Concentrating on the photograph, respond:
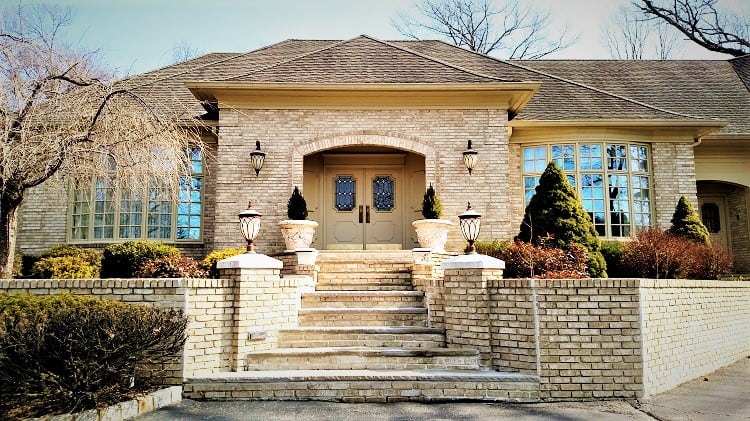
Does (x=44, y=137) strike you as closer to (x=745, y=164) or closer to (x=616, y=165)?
(x=616, y=165)

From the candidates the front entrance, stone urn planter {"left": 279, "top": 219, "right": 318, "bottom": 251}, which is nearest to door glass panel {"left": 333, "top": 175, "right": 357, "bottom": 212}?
stone urn planter {"left": 279, "top": 219, "right": 318, "bottom": 251}

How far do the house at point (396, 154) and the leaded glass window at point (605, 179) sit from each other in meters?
0.03

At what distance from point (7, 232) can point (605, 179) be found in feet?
39.7

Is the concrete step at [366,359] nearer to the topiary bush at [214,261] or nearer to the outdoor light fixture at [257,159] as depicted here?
the topiary bush at [214,261]

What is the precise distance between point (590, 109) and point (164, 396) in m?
11.8

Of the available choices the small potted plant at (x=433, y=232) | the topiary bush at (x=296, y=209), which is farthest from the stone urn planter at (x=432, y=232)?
the topiary bush at (x=296, y=209)

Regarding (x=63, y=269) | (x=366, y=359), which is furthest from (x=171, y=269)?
(x=366, y=359)

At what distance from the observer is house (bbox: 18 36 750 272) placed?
11844mm

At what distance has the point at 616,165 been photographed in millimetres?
13180

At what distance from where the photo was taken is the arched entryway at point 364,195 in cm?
1316

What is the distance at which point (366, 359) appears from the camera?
21.8ft

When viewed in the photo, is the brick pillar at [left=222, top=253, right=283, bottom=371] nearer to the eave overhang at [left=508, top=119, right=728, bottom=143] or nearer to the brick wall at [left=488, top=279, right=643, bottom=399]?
the brick wall at [left=488, top=279, right=643, bottom=399]

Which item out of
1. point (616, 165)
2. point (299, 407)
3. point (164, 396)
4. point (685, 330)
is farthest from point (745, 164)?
point (164, 396)

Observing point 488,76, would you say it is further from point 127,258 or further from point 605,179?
point 127,258
